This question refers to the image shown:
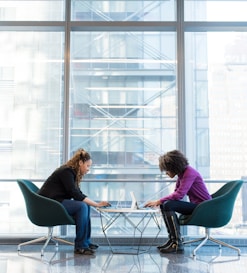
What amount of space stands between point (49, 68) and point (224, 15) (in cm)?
226

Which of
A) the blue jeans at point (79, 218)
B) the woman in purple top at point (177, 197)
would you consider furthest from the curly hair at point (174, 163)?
the blue jeans at point (79, 218)

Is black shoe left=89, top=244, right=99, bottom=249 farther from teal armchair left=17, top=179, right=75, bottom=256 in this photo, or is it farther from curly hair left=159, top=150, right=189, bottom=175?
curly hair left=159, top=150, right=189, bottom=175

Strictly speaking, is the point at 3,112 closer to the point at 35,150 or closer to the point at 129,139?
the point at 35,150

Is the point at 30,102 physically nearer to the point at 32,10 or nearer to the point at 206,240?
the point at 32,10

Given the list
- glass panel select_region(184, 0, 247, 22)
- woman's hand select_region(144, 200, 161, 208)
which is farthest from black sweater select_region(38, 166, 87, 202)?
glass panel select_region(184, 0, 247, 22)

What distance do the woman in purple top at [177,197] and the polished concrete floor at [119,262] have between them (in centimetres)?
17

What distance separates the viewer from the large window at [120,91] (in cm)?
475

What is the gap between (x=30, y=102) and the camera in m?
4.87

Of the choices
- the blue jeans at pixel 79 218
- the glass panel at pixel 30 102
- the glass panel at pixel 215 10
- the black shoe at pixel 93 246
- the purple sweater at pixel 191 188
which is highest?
the glass panel at pixel 215 10

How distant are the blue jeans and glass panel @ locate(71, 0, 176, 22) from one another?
234 centimetres

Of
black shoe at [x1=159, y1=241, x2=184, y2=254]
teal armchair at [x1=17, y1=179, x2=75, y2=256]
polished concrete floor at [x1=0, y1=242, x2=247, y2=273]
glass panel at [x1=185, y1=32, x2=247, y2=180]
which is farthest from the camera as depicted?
glass panel at [x1=185, y1=32, x2=247, y2=180]

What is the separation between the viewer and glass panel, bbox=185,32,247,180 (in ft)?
15.6

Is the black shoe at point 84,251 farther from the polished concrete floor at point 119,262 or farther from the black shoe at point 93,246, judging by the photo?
Result: the black shoe at point 93,246

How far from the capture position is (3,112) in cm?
487
